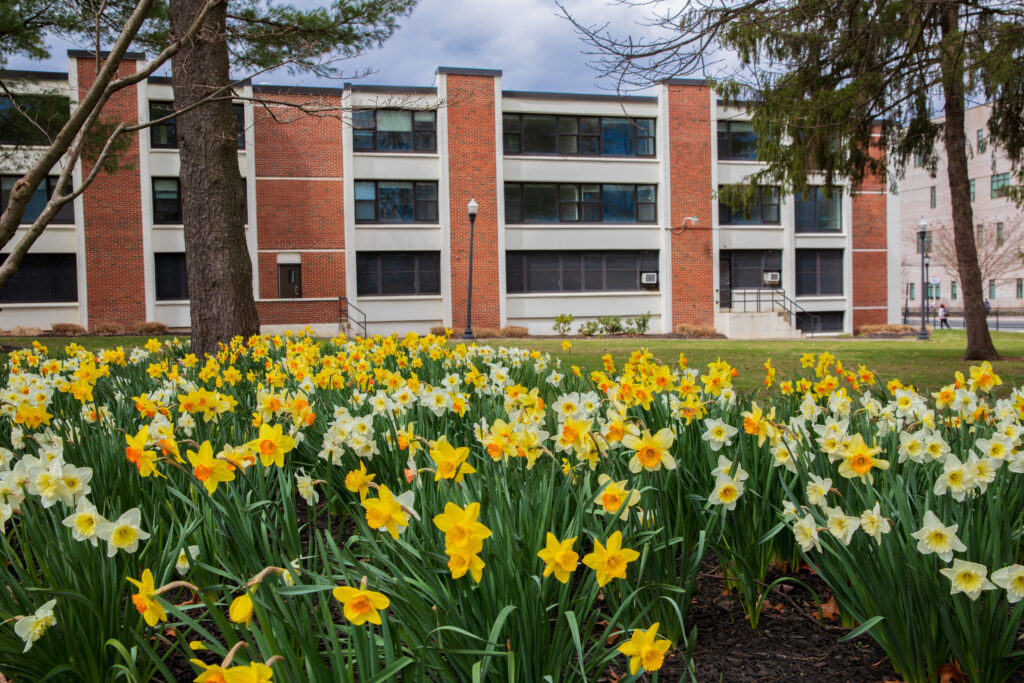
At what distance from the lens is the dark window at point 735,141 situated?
30.5m

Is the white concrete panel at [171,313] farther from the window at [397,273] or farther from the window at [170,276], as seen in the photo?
the window at [397,273]

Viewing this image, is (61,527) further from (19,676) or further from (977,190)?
(977,190)

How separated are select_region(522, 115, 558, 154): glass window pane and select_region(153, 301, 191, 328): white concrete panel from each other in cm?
1388

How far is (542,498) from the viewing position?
2.18m

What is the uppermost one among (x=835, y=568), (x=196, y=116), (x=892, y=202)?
(x=892, y=202)

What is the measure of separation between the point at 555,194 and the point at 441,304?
6.33m

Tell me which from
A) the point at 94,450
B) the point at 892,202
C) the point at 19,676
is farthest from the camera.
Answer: the point at 892,202

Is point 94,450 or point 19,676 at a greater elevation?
point 94,450

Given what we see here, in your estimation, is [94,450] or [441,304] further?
[441,304]

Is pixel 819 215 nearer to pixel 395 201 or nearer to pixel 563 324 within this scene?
pixel 563 324

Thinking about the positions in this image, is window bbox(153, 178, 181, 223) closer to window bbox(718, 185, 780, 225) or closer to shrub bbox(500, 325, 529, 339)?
shrub bbox(500, 325, 529, 339)

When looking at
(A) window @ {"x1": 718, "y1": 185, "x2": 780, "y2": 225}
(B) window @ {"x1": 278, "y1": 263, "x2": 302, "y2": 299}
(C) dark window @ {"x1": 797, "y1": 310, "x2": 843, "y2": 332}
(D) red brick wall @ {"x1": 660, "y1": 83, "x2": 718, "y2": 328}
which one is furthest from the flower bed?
(C) dark window @ {"x1": 797, "y1": 310, "x2": 843, "y2": 332}

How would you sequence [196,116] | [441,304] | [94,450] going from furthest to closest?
1. [441,304]
2. [196,116]
3. [94,450]

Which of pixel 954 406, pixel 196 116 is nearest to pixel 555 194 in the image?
pixel 196 116
